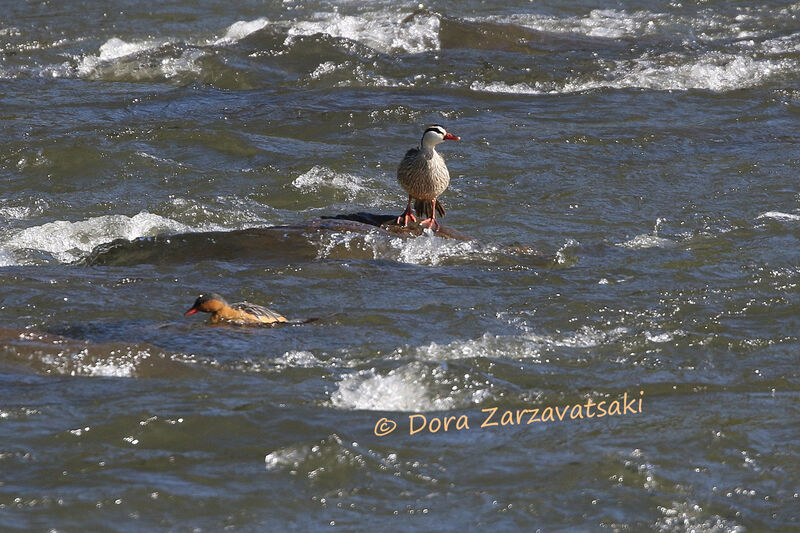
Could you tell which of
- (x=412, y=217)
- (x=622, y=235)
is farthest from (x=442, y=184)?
(x=622, y=235)

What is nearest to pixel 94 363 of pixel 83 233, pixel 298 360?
pixel 298 360

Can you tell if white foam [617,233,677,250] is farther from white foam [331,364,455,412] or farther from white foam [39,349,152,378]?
white foam [39,349,152,378]

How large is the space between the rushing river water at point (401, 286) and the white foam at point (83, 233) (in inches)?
1.2

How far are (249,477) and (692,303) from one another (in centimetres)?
320

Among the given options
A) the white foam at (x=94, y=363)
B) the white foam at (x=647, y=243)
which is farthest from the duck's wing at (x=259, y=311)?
the white foam at (x=647, y=243)

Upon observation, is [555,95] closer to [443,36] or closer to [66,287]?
[443,36]

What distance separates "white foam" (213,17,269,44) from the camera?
15.8 m

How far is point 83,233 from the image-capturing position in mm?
8609

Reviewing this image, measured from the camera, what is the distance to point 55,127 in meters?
11.7

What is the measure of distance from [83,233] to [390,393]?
3.84 meters

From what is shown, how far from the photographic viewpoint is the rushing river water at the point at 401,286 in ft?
15.4

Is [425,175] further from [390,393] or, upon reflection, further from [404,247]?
[390,393]

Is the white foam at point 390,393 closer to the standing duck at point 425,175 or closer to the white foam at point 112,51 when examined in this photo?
the standing duck at point 425,175

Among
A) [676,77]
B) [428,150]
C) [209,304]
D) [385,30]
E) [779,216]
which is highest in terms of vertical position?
[428,150]
